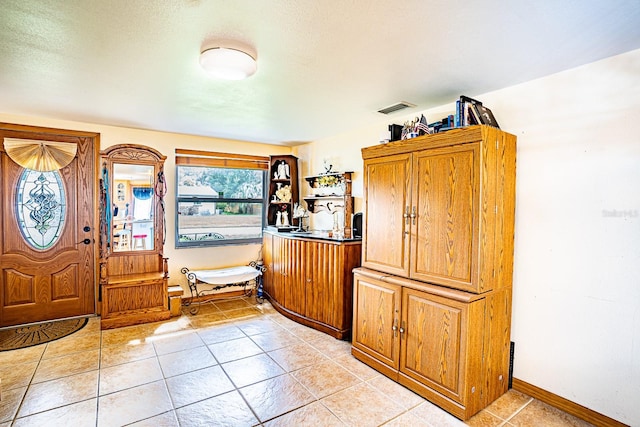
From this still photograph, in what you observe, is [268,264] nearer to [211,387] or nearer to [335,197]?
[335,197]

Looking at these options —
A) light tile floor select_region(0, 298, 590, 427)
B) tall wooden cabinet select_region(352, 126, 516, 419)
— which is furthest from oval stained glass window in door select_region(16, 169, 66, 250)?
tall wooden cabinet select_region(352, 126, 516, 419)

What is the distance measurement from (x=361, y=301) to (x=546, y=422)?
1525 millimetres

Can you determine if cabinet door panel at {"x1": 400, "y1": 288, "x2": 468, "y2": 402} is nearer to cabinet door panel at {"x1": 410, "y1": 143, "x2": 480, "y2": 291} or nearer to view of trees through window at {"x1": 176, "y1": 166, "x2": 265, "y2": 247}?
cabinet door panel at {"x1": 410, "y1": 143, "x2": 480, "y2": 291}

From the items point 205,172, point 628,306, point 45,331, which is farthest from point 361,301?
point 45,331

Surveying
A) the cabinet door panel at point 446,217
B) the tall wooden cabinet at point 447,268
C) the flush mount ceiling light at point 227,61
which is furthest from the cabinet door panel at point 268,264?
the flush mount ceiling light at point 227,61

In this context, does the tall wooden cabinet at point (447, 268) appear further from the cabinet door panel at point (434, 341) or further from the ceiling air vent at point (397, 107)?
the ceiling air vent at point (397, 107)

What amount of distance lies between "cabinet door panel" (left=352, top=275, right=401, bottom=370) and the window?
2615 millimetres

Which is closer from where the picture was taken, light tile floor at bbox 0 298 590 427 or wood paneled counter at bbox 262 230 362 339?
light tile floor at bbox 0 298 590 427

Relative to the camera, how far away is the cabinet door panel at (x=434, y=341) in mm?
2254

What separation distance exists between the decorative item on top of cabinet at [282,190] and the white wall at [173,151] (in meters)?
0.37

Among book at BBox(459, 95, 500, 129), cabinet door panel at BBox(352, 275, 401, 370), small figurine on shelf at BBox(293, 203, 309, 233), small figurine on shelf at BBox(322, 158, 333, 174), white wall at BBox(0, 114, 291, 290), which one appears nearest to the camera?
book at BBox(459, 95, 500, 129)

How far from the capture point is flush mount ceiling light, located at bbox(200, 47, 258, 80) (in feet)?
6.55

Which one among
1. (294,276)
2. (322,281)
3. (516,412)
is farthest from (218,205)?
(516,412)

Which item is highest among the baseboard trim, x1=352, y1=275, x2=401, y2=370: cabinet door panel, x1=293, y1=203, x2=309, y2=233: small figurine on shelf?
x1=293, y1=203, x2=309, y2=233: small figurine on shelf
